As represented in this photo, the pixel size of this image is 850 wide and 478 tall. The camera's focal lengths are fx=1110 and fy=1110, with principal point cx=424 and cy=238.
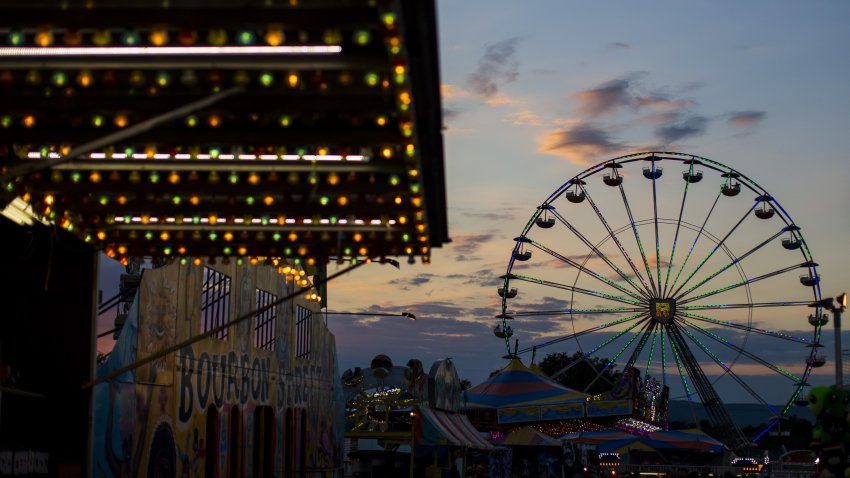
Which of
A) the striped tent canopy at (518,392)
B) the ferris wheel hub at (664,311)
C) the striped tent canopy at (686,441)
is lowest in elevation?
the striped tent canopy at (686,441)

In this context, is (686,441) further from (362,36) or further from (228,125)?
(362,36)

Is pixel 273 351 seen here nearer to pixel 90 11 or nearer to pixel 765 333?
pixel 90 11

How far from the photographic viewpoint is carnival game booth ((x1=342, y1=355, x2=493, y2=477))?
2781 centimetres

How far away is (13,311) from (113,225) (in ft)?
5.73

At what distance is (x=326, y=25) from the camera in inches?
332

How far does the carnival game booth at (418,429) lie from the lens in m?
27.8

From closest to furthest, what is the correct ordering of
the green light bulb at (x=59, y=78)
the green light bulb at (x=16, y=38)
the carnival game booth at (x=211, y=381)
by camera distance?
1. the green light bulb at (x=16, y=38)
2. the green light bulb at (x=59, y=78)
3. the carnival game booth at (x=211, y=381)

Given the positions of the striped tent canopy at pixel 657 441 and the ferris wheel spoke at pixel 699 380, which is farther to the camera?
the ferris wheel spoke at pixel 699 380

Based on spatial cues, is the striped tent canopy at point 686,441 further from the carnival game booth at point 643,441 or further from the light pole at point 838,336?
the light pole at point 838,336

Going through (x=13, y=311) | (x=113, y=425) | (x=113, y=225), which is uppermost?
(x=113, y=225)

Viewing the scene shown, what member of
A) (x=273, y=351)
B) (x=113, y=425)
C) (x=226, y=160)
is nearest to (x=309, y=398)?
(x=273, y=351)

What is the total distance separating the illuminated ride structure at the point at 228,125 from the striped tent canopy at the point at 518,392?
3077 centimetres

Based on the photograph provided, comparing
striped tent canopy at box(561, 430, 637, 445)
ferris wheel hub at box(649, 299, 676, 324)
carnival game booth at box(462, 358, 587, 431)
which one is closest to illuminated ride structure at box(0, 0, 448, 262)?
striped tent canopy at box(561, 430, 637, 445)

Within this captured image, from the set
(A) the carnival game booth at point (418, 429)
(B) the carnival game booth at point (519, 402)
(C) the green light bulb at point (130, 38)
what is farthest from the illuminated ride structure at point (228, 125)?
(B) the carnival game booth at point (519, 402)
